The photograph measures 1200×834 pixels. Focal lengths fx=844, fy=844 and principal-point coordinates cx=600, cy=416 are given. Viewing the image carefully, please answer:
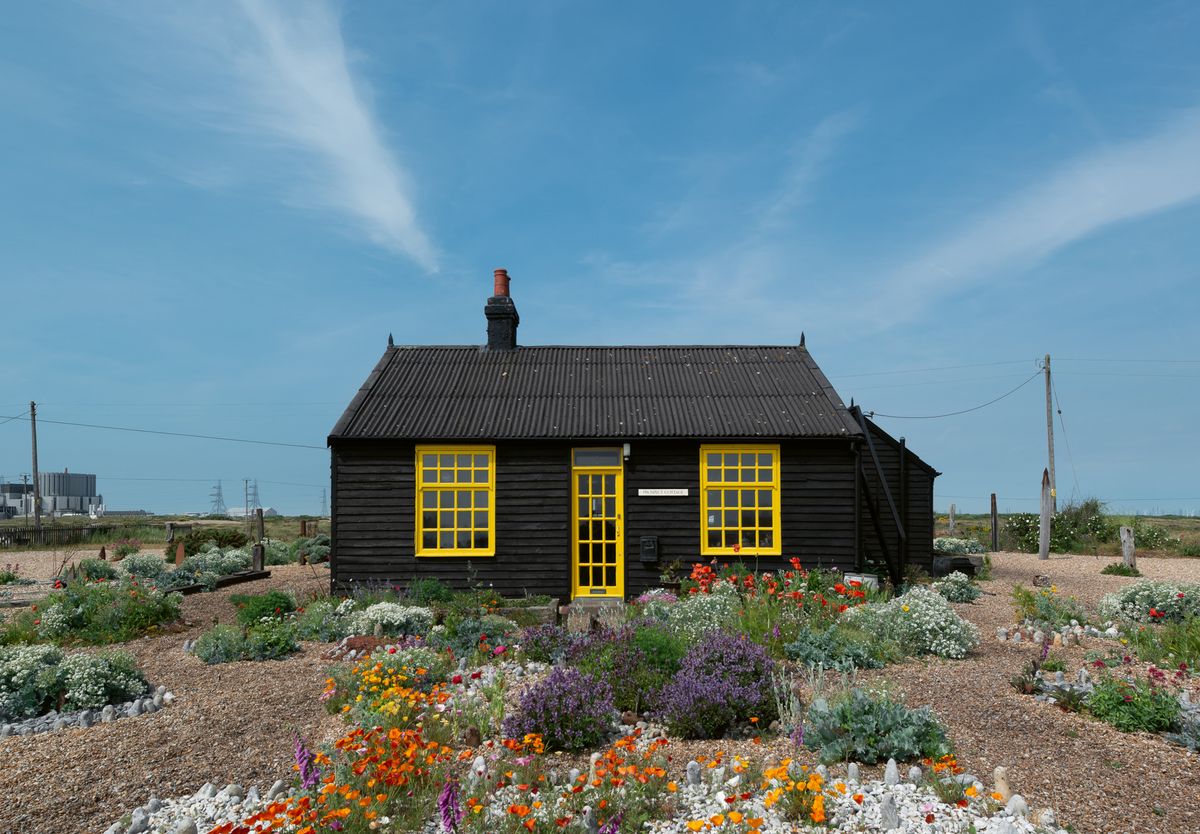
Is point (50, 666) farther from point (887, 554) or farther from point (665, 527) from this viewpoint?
point (887, 554)

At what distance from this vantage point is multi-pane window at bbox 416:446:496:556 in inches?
550

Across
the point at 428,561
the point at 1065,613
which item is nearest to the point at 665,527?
the point at 428,561

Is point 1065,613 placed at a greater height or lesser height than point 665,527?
lesser

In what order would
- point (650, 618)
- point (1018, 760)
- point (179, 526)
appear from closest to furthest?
point (1018, 760)
point (650, 618)
point (179, 526)

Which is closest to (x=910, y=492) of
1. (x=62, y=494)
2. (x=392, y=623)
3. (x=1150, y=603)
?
(x=1150, y=603)

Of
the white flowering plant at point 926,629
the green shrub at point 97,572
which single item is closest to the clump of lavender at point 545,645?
the white flowering plant at point 926,629

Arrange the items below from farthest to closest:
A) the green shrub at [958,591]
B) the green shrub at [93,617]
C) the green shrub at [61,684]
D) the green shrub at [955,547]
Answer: the green shrub at [955,547]
the green shrub at [958,591]
the green shrub at [93,617]
the green shrub at [61,684]

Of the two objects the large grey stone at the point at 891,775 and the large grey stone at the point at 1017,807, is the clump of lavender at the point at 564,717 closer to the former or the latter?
the large grey stone at the point at 891,775

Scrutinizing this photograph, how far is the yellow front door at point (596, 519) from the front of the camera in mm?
14000

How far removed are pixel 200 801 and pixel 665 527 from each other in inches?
371

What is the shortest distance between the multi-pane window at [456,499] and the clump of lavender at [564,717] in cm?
795

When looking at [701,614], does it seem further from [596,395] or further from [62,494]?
[62,494]

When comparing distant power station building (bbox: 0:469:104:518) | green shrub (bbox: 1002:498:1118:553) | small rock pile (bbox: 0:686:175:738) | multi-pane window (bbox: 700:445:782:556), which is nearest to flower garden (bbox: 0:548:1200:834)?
small rock pile (bbox: 0:686:175:738)

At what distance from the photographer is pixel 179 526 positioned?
36.5 metres
